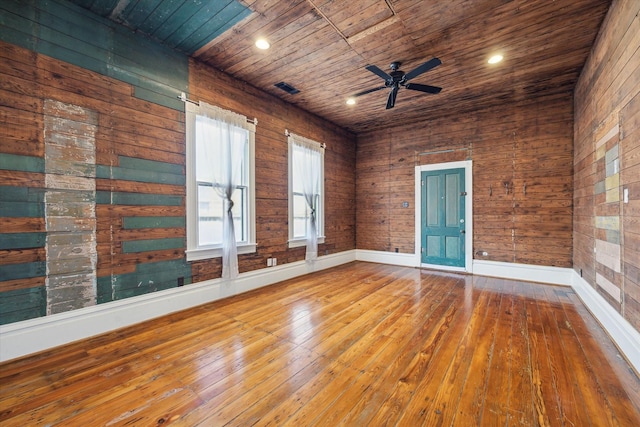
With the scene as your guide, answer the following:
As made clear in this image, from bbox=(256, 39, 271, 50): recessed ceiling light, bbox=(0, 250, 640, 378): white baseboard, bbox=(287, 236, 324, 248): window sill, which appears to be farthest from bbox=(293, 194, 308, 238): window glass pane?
bbox=(256, 39, 271, 50): recessed ceiling light

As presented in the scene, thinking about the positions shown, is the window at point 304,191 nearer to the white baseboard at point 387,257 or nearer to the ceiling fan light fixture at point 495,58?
the white baseboard at point 387,257

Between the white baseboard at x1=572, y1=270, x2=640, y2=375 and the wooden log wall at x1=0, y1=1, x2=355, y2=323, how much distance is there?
4318 millimetres

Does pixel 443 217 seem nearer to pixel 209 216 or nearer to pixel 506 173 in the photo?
pixel 506 173

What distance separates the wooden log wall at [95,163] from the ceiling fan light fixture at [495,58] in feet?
11.8

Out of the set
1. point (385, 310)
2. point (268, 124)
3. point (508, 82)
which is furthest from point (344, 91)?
point (385, 310)

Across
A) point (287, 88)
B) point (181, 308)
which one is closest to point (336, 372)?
point (181, 308)

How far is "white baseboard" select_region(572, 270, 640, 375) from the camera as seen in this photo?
215cm

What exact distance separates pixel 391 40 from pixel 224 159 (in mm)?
2604

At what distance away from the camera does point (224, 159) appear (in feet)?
12.3

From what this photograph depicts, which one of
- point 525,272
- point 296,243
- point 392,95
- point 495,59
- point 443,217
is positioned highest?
point 495,59

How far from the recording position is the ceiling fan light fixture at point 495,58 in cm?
343

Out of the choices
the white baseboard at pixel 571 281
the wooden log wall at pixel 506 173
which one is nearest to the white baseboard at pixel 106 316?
the white baseboard at pixel 571 281

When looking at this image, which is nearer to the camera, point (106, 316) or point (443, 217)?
point (106, 316)

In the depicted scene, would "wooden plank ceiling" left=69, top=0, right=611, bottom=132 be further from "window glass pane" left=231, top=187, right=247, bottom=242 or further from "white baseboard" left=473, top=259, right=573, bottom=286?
"white baseboard" left=473, top=259, right=573, bottom=286
